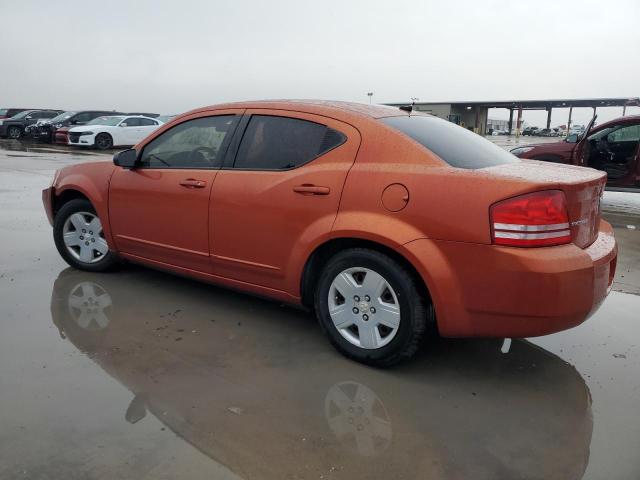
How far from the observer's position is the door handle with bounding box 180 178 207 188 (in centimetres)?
373

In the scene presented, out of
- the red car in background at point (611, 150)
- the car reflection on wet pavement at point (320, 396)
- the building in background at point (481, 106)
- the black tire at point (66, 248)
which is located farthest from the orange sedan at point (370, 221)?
the building in background at point (481, 106)

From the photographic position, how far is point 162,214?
398cm

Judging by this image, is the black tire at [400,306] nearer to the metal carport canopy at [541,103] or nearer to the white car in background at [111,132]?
the white car in background at [111,132]

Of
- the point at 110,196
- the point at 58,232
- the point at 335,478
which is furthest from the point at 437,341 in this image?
the point at 58,232

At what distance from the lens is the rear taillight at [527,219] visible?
263 cm

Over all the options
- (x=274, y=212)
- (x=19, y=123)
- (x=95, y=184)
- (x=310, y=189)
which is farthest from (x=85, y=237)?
(x=19, y=123)

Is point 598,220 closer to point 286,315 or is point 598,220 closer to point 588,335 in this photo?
point 588,335

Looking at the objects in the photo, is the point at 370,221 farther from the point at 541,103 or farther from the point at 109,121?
the point at 541,103

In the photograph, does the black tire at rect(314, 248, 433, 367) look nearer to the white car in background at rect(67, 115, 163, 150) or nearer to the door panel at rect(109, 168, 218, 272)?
the door panel at rect(109, 168, 218, 272)

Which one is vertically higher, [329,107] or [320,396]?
[329,107]

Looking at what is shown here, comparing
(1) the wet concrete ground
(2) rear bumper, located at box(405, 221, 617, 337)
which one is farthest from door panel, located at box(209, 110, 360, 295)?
(2) rear bumper, located at box(405, 221, 617, 337)

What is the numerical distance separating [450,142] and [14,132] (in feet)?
99.4

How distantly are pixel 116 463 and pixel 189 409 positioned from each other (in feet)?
1.56

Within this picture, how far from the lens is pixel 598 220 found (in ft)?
10.4
